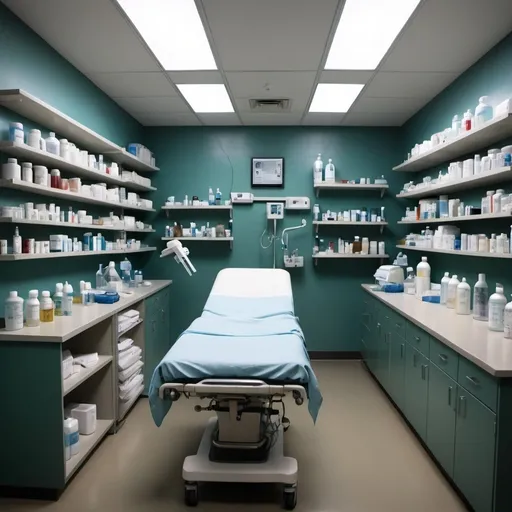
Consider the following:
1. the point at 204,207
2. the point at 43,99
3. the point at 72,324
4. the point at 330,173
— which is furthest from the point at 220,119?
the point at 72,324

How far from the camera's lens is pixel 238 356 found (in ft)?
6.99

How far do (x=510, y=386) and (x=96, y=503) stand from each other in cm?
222

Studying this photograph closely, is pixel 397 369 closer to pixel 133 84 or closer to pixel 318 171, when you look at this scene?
pixel 318 171

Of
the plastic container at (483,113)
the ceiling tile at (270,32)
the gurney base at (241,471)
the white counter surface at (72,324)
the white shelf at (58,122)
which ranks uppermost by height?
the ceiling tile at (270,32)

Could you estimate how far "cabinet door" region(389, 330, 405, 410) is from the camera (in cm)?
313

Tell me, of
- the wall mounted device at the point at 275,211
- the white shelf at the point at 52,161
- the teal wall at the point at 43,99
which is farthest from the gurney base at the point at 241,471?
the wall mounted device at the point at 275,211

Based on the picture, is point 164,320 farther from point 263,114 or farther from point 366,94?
point 366,94

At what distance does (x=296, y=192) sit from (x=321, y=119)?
88 centimetres

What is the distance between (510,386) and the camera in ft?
5.83

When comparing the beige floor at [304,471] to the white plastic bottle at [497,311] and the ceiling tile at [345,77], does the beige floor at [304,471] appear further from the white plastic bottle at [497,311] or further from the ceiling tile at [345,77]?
the ceiling tile at [345,77]

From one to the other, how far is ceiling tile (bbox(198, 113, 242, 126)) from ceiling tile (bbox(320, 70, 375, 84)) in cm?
129

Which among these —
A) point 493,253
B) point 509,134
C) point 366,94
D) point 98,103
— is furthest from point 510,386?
point 98,103

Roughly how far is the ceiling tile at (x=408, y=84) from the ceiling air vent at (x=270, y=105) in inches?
31.3

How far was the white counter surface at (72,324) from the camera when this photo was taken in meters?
2.14
